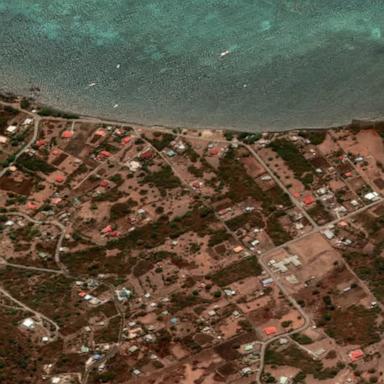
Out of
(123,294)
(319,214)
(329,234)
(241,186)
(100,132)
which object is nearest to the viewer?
(123,294)

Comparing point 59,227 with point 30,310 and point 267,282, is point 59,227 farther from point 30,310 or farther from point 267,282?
point 267,282

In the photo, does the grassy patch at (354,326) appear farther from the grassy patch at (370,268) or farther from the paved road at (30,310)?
the paved road at (30,310)

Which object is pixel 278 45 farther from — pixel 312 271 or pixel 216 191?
pixel 312 271

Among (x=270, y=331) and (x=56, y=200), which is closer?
(x=270, y=331)

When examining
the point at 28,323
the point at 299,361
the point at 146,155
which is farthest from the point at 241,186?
the point at 28,323

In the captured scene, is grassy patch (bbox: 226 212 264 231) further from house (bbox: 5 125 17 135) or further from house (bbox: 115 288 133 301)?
house (bbox: 5 125 17 135)
